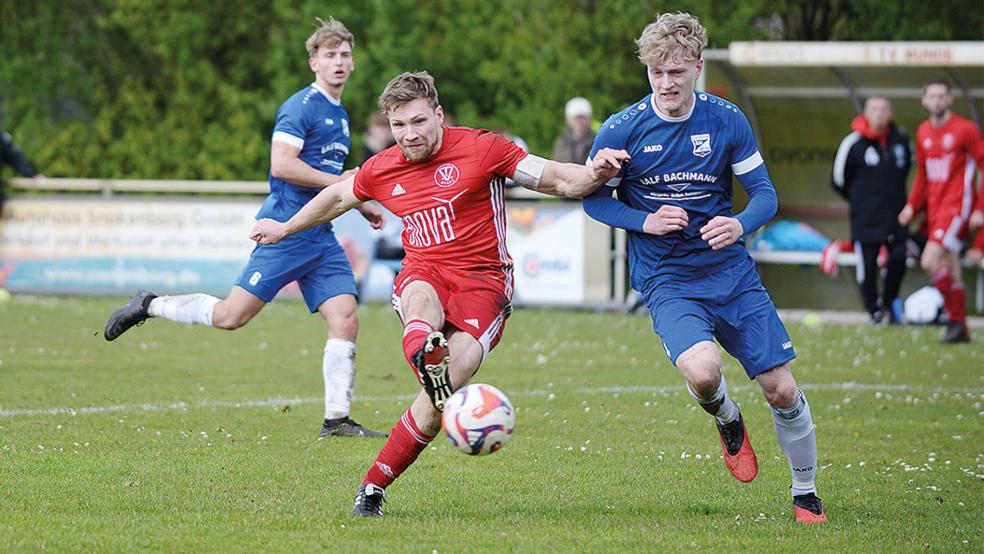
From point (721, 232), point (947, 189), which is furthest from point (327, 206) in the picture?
point (947, 189)

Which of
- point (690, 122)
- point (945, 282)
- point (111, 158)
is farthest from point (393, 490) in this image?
point (111, 158)

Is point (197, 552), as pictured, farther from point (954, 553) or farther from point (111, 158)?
point (111, 158)

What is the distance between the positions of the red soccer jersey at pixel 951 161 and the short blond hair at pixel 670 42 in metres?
9.38

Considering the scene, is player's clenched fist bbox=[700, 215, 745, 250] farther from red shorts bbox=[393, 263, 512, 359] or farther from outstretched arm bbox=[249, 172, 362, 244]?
outstretched arm bbox=[249, 172, 362, 244]

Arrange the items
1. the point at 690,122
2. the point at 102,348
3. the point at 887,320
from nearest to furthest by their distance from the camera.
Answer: the point at 690,122, the point at 102,348, the point at 887,320

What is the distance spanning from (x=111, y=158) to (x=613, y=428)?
60.1ft

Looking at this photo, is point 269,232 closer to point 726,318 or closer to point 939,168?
point 726,318

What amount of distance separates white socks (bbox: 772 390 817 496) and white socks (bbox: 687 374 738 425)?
265 mm

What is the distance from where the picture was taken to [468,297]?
686 centimetres

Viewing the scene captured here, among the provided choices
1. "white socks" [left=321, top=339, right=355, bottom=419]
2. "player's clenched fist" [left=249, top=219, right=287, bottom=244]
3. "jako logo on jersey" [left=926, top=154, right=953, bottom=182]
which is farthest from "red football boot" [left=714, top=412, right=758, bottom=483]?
"jako logo on jersey" [left=926, top=154, right=953, bottom=182]

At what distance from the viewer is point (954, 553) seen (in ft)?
20.2

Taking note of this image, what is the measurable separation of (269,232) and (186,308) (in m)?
2.19

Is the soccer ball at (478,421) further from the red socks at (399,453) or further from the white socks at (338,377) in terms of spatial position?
the white socks at (338,377)

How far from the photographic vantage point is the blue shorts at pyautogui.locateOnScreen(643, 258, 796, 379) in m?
6.82
